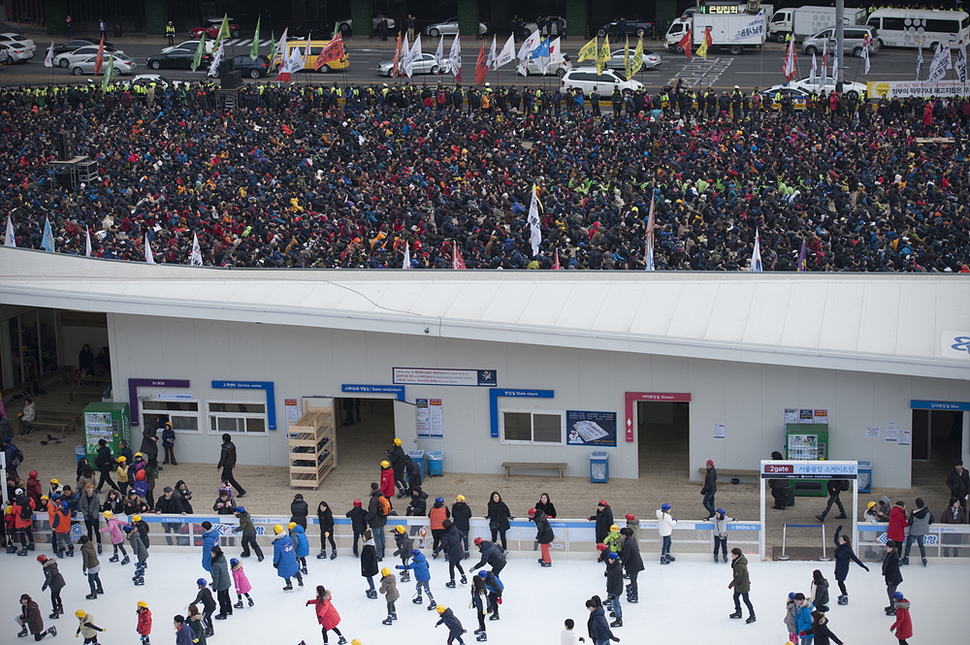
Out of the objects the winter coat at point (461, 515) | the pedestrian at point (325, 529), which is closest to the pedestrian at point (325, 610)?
the pedestrian at point (325, 529)

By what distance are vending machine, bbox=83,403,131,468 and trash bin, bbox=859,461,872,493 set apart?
533 inches

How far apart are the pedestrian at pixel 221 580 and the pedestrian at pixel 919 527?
9.91 m

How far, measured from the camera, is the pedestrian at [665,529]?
1883 centimetres

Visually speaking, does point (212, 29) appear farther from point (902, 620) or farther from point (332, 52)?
point (902, 620)

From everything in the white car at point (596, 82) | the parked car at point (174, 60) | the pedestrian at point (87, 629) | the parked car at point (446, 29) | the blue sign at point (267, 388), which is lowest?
the pedestrian at point (87, 629)

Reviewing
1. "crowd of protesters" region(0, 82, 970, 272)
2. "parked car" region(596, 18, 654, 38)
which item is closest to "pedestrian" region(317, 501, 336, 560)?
"crowd of protesters" region(0, 82, 970, 272)

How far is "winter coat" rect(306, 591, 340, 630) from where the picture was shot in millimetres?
16750

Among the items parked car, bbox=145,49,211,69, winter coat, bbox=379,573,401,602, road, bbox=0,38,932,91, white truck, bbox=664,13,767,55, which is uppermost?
white truck, bbox=664,13,767,55

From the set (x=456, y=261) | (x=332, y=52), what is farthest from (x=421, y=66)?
(x=456, y=261)

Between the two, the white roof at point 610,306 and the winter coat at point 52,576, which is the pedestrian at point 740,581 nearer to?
the white roof at point 610,306

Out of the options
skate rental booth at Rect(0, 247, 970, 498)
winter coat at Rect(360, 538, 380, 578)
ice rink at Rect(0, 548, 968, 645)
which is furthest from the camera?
skate rental booth at Rect(0, 247, 970, 498)

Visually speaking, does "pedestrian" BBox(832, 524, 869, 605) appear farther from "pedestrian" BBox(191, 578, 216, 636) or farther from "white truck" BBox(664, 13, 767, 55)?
"white truck" BBox(664, 13, 767, 55)

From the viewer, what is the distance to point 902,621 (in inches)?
627

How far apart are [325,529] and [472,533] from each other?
2298 mm
